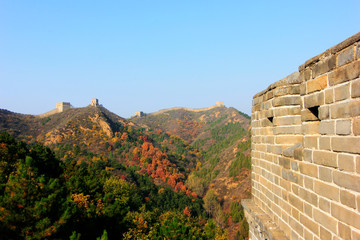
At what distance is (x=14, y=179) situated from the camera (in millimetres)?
11992

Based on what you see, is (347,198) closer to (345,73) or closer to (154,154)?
(345,73)

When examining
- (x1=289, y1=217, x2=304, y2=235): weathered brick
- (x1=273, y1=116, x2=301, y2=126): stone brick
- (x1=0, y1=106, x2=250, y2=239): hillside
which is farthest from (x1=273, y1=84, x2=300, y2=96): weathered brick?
(x1=0, y1=106, x2=250, y2=239): hillside

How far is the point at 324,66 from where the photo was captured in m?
2.91

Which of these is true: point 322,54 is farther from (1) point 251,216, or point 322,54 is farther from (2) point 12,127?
(2) point 12,127

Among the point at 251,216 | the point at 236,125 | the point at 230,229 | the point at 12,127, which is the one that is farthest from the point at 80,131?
the point at 251,216

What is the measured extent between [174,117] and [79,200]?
84895 mm

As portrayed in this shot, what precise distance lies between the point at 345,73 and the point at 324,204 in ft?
4.50

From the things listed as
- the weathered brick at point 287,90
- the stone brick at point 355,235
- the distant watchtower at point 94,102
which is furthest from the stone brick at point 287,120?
the distant watchtower at point 94,102

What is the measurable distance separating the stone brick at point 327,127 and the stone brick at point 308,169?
17.2 inches

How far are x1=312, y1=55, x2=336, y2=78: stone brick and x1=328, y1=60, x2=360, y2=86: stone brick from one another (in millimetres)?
84

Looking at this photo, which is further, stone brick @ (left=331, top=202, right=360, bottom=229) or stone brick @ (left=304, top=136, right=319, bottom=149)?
stone brick @ (left=304, top=136, right=319, bottom=149)

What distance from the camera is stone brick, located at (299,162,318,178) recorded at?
3069 mm

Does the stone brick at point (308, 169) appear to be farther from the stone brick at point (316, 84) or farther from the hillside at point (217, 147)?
the hillside at point (217, 147)

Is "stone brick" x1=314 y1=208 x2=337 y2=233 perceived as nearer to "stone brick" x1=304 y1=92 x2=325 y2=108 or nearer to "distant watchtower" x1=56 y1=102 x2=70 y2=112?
"stone brick" x1=304 y1=92 x2=325 y2=108
